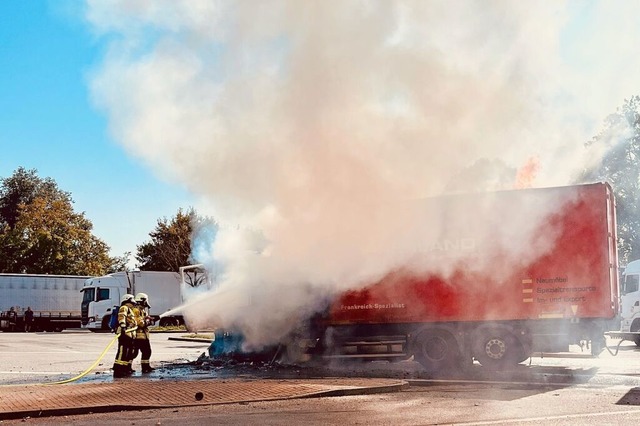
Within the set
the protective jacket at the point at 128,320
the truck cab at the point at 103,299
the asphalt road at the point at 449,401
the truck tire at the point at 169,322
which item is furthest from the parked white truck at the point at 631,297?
the truck tire at the point at 169,322

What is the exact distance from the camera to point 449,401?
37.6 feet

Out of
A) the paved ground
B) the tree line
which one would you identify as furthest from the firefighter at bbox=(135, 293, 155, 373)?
the tree line

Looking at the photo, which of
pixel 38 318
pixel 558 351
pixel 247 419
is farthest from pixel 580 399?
pixel 38 318

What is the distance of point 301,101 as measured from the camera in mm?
16844

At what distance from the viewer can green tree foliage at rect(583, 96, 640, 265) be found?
123 ft

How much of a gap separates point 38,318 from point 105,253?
2201 cm

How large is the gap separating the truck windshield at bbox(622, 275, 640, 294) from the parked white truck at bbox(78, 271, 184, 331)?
949 inches

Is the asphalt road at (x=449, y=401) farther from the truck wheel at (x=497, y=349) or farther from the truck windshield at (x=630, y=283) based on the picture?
the truck windshield at (x=630, y=283)

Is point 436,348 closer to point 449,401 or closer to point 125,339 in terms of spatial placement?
point 449,401

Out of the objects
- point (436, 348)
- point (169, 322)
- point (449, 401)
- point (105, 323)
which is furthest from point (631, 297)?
point (169, 322)

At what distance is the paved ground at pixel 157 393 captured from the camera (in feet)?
35.2

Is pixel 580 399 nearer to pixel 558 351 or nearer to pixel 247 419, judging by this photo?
pixel 558 351

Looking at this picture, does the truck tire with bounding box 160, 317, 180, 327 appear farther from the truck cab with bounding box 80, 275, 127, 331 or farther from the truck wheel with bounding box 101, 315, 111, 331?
the truck cab with bounding box 80, 275, 127, 331

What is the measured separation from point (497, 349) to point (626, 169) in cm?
2592
